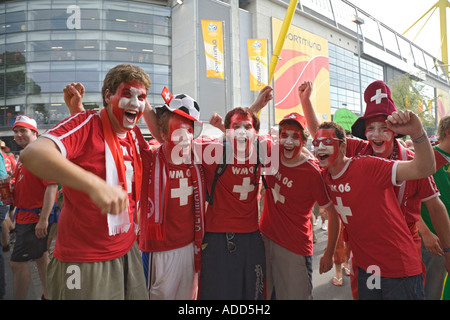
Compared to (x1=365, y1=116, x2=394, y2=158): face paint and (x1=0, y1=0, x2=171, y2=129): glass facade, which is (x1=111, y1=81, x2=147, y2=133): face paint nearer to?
(x1=365, y1=116, x2=394, y2=158): face paint

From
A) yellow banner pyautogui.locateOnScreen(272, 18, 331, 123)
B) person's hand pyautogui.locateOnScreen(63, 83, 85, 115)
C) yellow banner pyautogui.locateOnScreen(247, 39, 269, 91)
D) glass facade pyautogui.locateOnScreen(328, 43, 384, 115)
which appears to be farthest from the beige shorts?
glass facade pyautogui.locateOnScreen(328, 43, 384, 115)

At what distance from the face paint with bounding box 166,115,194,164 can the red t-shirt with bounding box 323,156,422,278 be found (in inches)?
50.0

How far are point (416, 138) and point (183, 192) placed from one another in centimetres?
170

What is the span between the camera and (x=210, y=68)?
16.1 m

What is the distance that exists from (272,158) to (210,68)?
1495cm

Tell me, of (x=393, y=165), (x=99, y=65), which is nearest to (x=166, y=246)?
(x=393, y=165)

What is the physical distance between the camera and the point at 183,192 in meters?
2.14

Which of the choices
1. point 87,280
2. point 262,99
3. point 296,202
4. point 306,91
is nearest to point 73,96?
point 87,280

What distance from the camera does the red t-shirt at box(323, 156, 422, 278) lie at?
182 cm

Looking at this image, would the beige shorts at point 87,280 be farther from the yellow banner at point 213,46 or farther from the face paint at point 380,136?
the yellow banner at point 213,46
